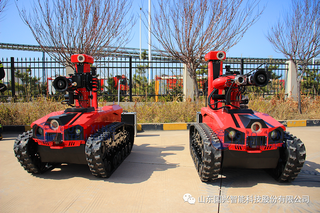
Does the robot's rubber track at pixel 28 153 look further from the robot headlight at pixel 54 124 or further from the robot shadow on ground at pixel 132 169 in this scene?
the robot headlight at pixel 54 124

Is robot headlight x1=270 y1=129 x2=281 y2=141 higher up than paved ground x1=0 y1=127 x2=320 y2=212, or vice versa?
robot headlight x1=270 y1=129 x2=281 y2=141

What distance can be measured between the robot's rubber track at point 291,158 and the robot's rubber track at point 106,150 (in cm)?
292

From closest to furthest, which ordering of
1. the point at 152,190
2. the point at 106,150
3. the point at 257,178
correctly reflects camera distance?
the point at 152,190 < the point at 106,150 < the point at 257,178

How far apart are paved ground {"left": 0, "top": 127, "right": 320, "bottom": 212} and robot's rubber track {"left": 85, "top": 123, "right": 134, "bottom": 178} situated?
7.9 inches

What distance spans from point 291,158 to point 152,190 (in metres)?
2.21

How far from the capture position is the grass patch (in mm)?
8688

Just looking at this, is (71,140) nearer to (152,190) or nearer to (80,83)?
(80,83)

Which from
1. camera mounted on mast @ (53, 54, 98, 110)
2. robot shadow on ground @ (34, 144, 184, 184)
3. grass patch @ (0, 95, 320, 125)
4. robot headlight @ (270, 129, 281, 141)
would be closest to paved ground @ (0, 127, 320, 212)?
robot shadow on ground @ (34, 144, 184, 184)

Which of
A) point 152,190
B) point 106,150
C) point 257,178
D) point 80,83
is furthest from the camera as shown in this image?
point 80,83

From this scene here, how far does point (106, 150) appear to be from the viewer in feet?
12.6

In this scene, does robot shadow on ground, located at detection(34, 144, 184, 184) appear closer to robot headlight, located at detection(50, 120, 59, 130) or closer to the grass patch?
robot headlight, located at detection(50, 120, 59, 130)

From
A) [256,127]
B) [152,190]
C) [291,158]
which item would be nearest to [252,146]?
[256,127]

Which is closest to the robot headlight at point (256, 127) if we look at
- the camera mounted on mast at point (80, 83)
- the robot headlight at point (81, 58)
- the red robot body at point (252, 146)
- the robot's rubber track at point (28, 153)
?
the red robot body at point (252, 146)

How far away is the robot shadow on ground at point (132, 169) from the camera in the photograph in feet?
13.2
